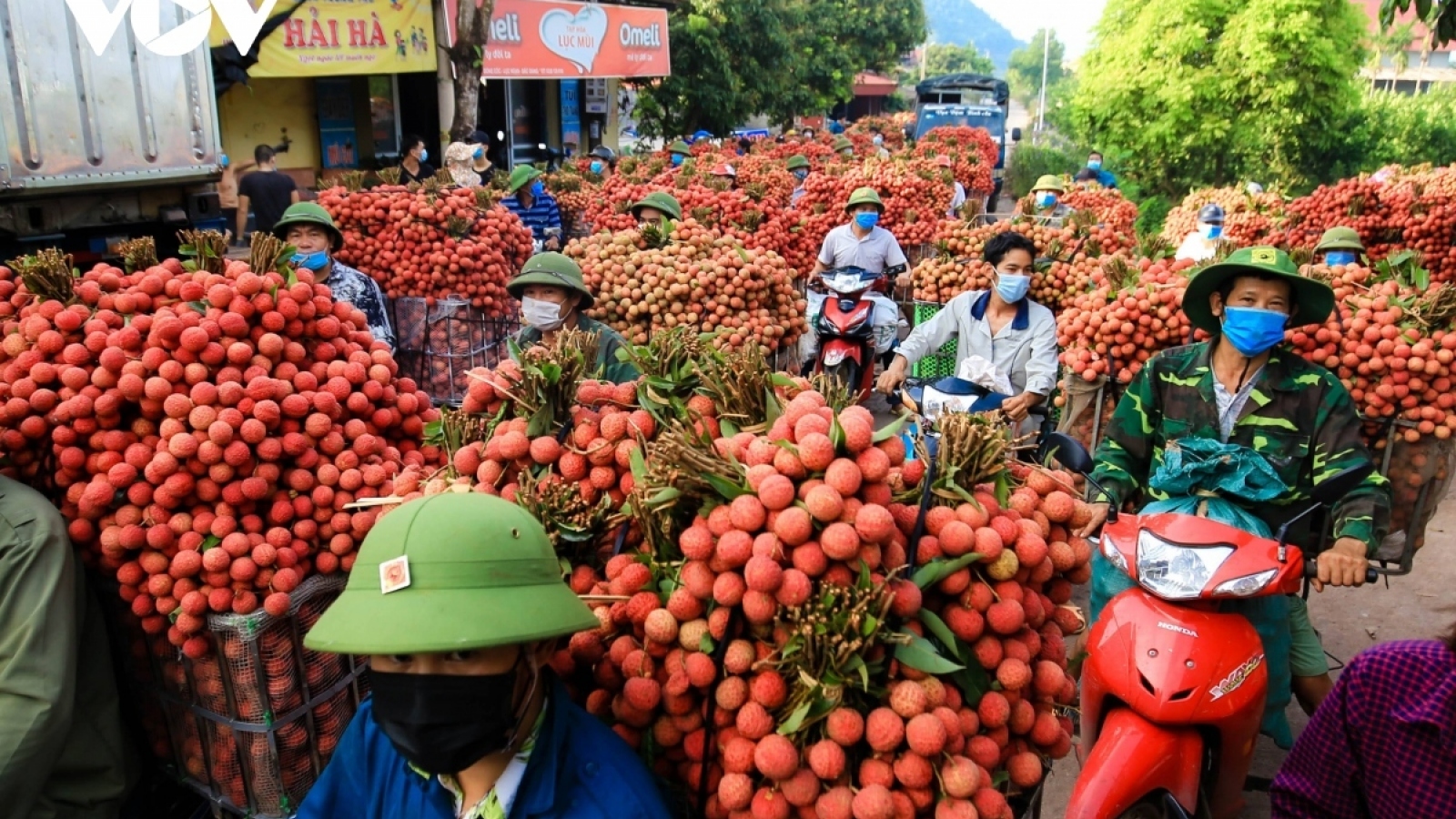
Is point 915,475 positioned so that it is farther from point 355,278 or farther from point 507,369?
point 355,278

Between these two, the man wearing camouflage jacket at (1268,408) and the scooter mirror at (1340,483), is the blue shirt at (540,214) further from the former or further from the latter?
the scooter mirror at (1340,483)

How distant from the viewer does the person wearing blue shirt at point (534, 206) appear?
31.9 feet

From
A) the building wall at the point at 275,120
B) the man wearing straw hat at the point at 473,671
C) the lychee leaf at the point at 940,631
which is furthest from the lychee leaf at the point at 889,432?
the building wall at the point at 275,120

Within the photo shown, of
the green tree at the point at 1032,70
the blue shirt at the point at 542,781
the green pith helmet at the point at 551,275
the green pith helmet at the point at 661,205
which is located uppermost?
the green tree at the point at 1032,70

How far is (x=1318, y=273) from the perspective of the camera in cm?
516

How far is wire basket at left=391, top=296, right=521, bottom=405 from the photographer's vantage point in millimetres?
6344

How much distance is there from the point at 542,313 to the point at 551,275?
0.65ft

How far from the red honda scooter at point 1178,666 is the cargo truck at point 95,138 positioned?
613cm

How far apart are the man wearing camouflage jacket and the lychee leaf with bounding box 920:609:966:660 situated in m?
1.32

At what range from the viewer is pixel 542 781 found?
166 cm

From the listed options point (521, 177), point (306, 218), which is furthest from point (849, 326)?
point (521, 177)

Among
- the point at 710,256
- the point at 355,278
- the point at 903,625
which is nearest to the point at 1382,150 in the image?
the point at 710,256

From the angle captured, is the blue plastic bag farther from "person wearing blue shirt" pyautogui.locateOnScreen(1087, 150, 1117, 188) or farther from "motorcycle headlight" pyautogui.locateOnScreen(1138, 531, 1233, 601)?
"person wearing blue shirt" pyautogui.locateOnScreen(1087, 150, 1117, 188)

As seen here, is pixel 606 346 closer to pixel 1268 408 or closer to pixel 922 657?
pixel 1268 408
